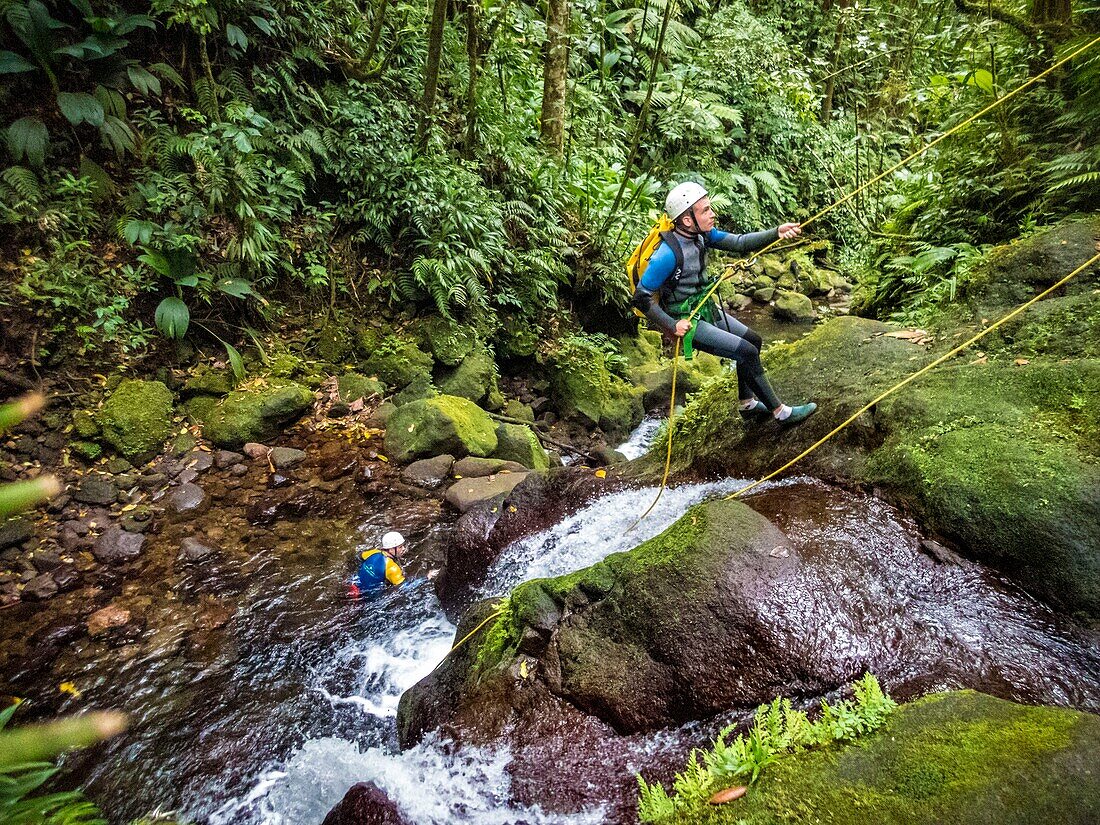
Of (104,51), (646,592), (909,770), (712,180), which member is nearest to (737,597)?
(646,592)

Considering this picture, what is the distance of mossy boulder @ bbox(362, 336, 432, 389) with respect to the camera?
320 inches

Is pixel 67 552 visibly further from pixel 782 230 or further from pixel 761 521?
pixel 782 230

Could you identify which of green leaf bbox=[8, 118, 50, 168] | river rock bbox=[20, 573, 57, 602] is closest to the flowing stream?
river rock bbox=[20, 573, 57, 602]

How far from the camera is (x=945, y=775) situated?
1838 mm

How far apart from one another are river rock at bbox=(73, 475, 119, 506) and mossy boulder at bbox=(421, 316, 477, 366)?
4.03 m

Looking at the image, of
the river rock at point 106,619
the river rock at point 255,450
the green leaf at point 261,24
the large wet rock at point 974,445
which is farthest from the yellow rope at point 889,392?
the green leaf at point 261,24

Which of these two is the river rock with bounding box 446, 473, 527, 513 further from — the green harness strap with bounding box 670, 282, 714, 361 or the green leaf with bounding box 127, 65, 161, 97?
the green leaf with bounding box 127, 65, 161, 97

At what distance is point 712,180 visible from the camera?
14.3 m

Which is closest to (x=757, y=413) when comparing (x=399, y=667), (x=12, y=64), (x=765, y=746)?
(x=765, y=746)

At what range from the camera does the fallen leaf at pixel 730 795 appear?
6.84 ft

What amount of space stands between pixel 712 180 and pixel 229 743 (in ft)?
47.3

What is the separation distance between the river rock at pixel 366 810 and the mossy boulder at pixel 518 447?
188 inches

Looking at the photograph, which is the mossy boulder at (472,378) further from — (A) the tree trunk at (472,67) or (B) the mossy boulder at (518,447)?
(A) the tree trunk at (472,67)

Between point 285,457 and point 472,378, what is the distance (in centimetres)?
268
